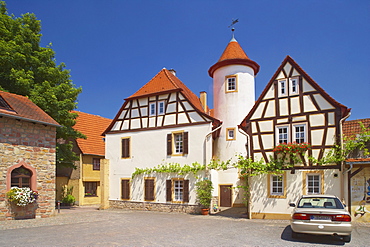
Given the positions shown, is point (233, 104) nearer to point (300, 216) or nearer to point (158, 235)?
point (158, 235)

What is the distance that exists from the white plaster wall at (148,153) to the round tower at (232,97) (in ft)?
7.02

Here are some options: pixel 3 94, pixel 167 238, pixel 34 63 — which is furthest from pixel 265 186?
pixel 34 63

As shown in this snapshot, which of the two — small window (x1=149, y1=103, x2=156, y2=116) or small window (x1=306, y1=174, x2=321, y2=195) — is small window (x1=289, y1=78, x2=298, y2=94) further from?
small window (x1=149, y1=103, x2=156, y2=116)

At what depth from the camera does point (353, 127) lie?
15742 millimetres

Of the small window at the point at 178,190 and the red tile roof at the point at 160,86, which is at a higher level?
the red tile roof at the point at 160,86

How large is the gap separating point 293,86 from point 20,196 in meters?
13.9

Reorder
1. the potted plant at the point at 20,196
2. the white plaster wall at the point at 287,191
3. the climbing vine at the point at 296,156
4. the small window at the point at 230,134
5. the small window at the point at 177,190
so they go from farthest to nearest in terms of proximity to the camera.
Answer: the small window at the point at 230,134 → the small window at the point at 177,190 → the potted plant at the point at 20,196 → the white plaster wall at the point at 287,191 → the climbing vine at the point at 296,156

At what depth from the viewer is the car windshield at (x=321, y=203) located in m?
9.84

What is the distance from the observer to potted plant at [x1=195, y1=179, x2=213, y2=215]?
17969mm

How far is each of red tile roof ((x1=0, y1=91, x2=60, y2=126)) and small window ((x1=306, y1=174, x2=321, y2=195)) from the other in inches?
506

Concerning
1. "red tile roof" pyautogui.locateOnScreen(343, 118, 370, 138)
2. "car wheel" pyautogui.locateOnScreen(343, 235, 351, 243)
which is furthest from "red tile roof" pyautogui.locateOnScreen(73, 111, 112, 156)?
"car wheel" pyautogui.locateOnScreen(343, 235, 351, 243)

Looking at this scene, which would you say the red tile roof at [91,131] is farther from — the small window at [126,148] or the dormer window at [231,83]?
the dormer window at [231,83]

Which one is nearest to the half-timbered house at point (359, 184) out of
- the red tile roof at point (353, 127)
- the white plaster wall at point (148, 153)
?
the red tile roof at point (353, 127)

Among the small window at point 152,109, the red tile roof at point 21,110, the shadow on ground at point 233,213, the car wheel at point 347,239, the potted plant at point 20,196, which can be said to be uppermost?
the small window at point 152,109
